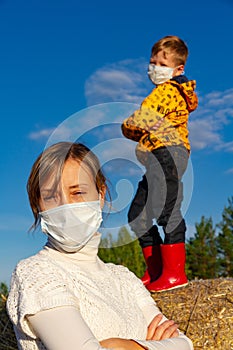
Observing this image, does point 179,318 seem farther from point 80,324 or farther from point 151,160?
point 80,324

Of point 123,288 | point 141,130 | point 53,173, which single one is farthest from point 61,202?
point 141,130

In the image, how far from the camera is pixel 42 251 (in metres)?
1.94

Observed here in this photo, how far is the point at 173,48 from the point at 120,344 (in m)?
2.89

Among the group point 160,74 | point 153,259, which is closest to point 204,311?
point 153,259

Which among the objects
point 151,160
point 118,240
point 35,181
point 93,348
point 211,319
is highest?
point 151,160

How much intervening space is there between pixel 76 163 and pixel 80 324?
54 centimetres

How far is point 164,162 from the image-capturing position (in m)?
3.97

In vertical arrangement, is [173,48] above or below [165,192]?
above

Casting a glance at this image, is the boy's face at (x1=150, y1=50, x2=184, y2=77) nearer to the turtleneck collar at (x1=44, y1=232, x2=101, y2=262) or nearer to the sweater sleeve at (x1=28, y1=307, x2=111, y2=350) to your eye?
the turtleneck collar at (x1=44, y1=232, x2=101, y2=262)

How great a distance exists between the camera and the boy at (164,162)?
3.97 meters

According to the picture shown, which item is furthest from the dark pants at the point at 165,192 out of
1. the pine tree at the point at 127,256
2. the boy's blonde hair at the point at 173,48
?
the pine tree at the point at 127,256

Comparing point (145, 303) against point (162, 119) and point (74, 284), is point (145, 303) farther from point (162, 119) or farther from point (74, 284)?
point (162, 119)

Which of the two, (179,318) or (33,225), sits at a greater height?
(33,225)

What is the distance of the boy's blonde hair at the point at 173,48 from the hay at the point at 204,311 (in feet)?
5.24
